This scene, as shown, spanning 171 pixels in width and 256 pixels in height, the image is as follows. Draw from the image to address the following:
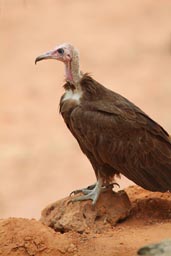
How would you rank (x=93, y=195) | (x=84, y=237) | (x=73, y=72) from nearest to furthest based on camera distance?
(x=84, y=237)
(x=93, y=195)
(x=73, y=72)

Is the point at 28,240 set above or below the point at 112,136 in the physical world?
below

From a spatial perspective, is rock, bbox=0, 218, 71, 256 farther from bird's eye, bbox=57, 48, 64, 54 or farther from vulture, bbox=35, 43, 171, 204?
bird's eye, bbox=57, 48, 64, 54

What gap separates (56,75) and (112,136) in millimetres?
12686

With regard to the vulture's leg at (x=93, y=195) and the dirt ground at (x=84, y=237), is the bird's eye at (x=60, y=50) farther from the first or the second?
the dirt ground at (x=84, y=237)

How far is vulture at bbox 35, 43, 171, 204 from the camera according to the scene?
7.67 m

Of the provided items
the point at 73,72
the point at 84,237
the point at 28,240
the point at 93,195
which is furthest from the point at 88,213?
the point at 73,72

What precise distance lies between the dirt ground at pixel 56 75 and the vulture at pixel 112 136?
21.4 ft

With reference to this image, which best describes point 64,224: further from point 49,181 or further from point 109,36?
point 109,36

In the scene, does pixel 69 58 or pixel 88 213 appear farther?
pixel 69 58

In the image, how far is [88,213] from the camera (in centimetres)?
761

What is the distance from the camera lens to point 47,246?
22.1ft

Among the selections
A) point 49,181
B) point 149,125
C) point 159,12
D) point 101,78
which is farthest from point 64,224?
point 159,12

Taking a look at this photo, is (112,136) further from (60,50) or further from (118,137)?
(60,50)

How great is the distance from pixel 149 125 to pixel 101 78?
40.0ft
